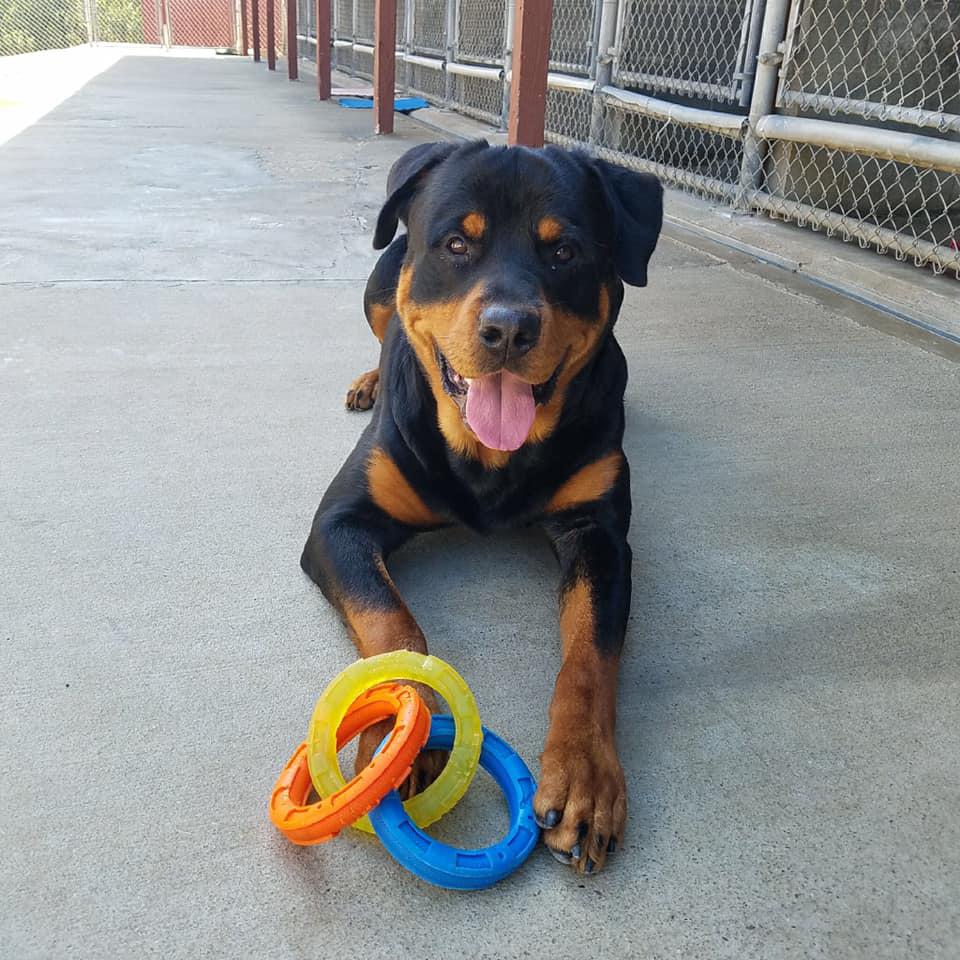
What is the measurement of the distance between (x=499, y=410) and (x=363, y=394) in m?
1.24

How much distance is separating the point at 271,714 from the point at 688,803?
81cm

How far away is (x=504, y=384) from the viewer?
87.2 inches

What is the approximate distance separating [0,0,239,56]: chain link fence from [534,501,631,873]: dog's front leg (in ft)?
89.7

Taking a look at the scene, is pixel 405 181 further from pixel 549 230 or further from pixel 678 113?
pixel 678 113

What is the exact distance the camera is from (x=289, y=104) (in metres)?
13.0

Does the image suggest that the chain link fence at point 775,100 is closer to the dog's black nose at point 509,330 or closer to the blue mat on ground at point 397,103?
the blue mat on ground at point 397,103

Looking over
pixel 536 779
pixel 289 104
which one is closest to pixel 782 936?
pixel 536 779

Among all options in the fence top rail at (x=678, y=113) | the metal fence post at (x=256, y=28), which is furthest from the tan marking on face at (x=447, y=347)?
the metal fence post at (x=256, y=28)

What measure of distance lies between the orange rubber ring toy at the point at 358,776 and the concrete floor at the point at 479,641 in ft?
0.30

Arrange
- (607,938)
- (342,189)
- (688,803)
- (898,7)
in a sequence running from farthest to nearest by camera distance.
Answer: (342,189) → (898,7) → (688,803) → (607,938)

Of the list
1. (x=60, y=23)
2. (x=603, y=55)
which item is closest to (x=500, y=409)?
(x=603, y=55)

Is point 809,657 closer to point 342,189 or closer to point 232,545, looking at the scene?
point 232,545

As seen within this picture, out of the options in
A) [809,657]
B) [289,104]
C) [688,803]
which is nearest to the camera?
[688,803]

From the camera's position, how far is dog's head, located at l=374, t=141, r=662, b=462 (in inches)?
82.9
